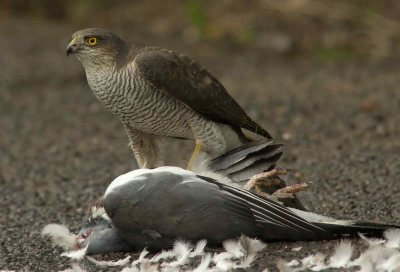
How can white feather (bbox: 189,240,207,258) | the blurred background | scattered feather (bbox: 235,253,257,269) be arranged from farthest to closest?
the blurred background, white feather (bbox: 189,240,207,258), scattered feather (bbox: 235,253,257,269)

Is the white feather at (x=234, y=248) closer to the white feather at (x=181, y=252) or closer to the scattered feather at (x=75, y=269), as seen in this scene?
the white feather at (x=181, y=252)

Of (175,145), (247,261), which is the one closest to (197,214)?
(247,261)

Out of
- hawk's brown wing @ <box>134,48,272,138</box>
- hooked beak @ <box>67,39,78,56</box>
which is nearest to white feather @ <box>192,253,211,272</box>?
hawk's brown wing @ <box>134,48,272,138</box>

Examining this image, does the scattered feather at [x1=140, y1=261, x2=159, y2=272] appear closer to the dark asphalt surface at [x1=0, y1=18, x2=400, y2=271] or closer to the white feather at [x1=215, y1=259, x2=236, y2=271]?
the white feather at [x1=215, y1=259, x2=236, y2=271]

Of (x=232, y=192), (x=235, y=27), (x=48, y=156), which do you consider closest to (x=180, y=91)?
(x=232, y=192)

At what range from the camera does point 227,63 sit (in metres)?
11.4

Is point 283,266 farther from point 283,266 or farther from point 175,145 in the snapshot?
point 175,145

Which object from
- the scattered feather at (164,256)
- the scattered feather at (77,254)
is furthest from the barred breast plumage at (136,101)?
the scattered feather at (164,256)

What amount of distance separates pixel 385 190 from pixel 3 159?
12.1ft

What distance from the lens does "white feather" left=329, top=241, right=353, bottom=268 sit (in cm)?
411

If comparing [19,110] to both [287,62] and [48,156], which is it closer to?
[48,156]

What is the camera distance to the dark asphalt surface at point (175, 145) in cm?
576

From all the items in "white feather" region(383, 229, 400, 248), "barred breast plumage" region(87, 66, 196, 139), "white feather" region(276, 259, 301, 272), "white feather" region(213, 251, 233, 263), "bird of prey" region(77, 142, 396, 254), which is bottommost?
"white feather" region(213, 251, 233, 263)

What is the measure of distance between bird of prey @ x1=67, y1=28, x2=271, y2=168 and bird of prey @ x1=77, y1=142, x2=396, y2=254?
72 centimetres
